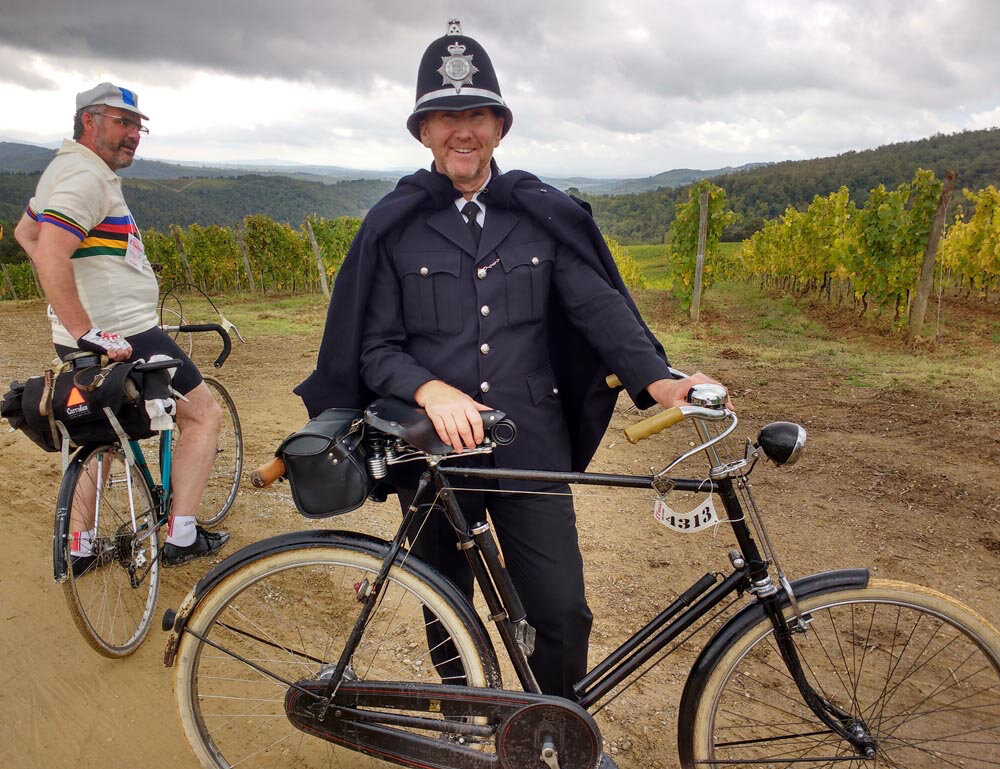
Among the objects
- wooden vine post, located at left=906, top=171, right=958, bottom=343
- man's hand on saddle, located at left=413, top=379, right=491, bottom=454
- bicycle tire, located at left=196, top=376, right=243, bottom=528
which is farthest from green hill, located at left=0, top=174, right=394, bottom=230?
man's hand on saddle, located at left=413, top=379, right=491, bottom=454

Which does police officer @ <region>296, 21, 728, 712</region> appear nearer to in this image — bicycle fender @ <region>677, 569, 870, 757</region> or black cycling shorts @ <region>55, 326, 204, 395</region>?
bicycle fender @ <region>677, 569, 870, 757</region>

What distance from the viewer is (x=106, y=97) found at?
2.62 m

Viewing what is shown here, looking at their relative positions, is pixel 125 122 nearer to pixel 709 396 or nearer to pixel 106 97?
pixel 106 97

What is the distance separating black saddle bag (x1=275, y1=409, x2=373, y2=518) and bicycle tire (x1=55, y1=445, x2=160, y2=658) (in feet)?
4.69

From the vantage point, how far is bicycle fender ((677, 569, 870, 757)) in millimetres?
1555

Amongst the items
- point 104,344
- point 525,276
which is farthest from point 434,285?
point 104,344

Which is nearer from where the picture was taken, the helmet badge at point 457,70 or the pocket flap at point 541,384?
the helmet badge at point 457,70

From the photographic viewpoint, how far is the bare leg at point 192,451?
3.04 meters

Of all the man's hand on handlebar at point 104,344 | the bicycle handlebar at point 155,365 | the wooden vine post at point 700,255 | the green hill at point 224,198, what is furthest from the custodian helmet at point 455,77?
the green hill at point 224,198

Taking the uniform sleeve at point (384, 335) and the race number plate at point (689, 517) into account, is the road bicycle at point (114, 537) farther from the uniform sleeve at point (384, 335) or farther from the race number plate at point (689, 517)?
the race number plate at point (689, 517)

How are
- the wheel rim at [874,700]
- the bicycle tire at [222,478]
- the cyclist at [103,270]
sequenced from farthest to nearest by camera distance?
the bicycle tire at [222,478]
the cyclist at [103,270]
the wheel rim at [874,700]

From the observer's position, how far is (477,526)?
1693 millimetres

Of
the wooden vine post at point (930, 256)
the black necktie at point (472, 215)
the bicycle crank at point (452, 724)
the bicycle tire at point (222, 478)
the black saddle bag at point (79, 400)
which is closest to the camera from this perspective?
the bicycle crank at point (452, 724)

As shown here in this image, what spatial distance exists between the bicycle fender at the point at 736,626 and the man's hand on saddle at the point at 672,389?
19.6 inches
